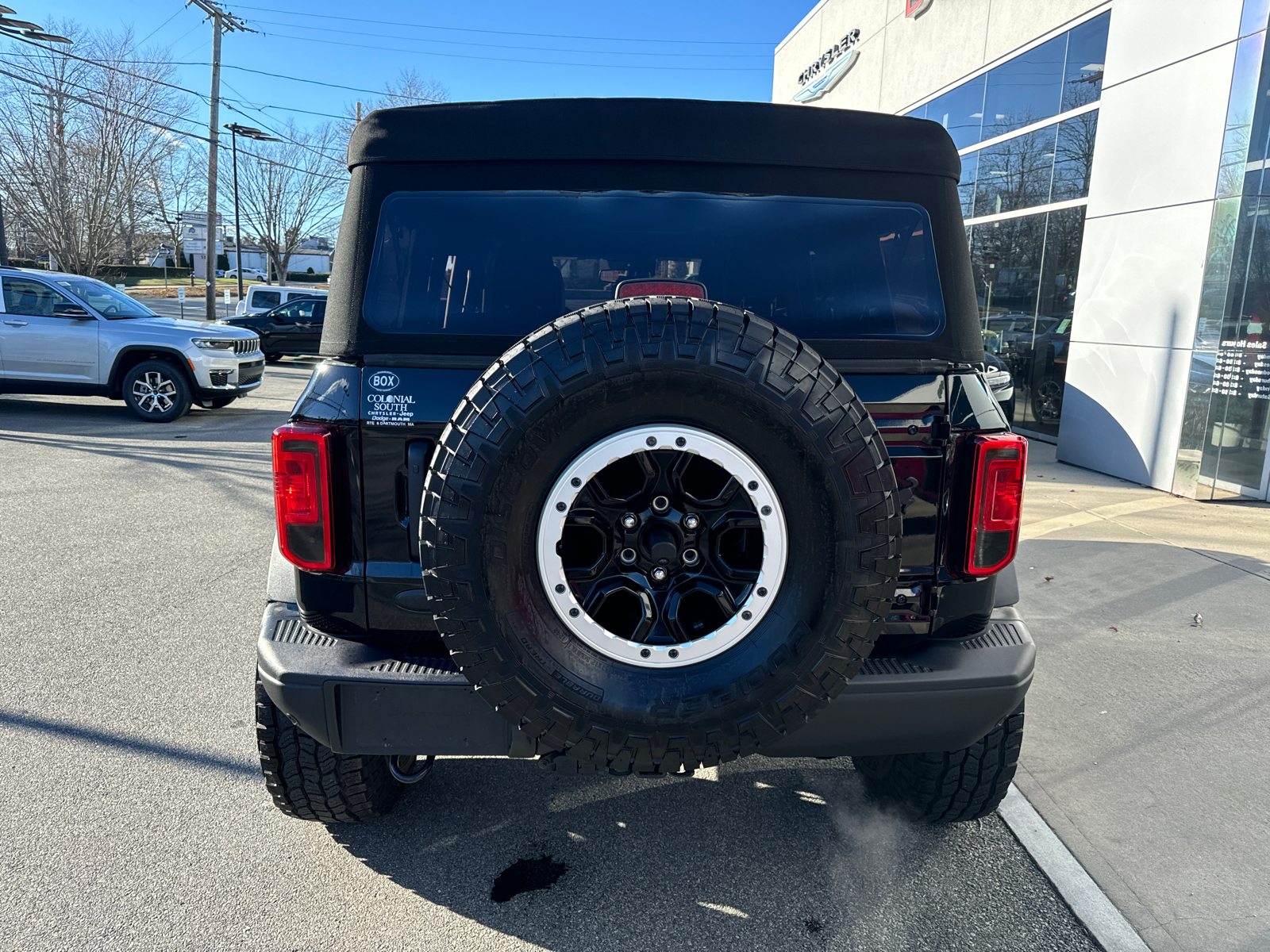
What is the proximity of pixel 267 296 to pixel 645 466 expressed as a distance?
74.9 ft

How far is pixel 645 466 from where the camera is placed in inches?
78.9

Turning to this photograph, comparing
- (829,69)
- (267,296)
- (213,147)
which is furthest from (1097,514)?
(213,147)

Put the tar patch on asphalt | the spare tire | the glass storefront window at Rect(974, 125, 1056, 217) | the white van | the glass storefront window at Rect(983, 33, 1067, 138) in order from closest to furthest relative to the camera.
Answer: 1. the spare tire
2. the tar patch on asphalt
3. the glass storefront window at Rect(983, 33, 1067, 138)
4. the glass storefront window at Rect(974, 125, 1056, 217)
5. the white van

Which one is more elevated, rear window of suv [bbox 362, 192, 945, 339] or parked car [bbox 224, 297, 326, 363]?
rear window of suv [bbox 362, 192, 945, 339]

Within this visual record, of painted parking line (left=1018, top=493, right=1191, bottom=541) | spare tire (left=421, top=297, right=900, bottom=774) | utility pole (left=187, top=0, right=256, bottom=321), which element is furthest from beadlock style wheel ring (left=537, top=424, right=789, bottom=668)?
utility pole (left=187, top=0, right=256, bottom=321)

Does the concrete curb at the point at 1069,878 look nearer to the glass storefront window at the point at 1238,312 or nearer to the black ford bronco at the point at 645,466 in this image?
the black ford bronco at the point at 645,466

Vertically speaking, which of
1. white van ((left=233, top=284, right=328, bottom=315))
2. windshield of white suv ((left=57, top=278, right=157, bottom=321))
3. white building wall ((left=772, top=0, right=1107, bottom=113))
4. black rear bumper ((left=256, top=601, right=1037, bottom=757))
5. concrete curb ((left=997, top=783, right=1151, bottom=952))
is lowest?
concrete curb ((left=997, top=783, right=1151, bottom=952))

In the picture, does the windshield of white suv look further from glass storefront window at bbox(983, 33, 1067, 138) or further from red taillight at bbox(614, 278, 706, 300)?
glass storefront window at bbox(983, 33, 1067, 138)

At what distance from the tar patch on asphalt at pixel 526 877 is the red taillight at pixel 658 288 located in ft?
5.68

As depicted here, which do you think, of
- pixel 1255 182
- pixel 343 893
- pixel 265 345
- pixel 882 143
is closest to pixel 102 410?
pixel 265 345

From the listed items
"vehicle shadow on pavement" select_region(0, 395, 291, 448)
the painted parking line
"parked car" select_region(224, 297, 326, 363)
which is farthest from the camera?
"parked car" select_region(224, 297, 326, 363)

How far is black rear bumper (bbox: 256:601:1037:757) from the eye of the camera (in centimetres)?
221

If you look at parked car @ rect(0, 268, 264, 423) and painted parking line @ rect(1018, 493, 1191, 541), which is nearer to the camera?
painted parking line @ rect(1018, 493, 1191, 541)

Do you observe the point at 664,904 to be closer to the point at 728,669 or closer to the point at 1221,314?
the point at 728,669
